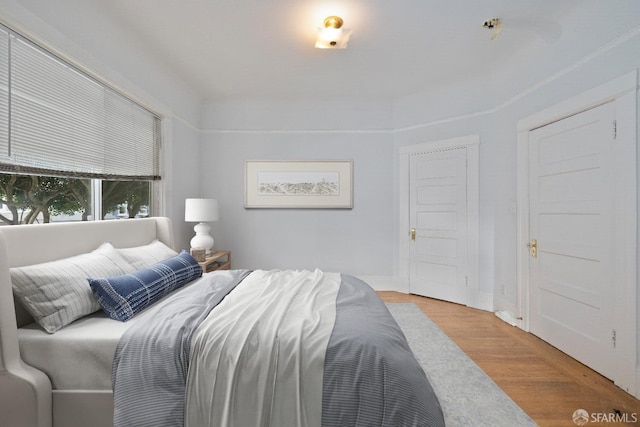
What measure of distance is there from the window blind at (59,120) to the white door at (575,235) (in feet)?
12.6

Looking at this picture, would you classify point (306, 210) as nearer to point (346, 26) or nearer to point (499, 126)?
point (346, 26)

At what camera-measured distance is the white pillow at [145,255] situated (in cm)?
214

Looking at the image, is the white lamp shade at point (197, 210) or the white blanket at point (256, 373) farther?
the white lamp shade at point (197, 210)

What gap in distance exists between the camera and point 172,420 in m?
1.24

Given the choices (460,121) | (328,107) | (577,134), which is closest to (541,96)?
(577,134)

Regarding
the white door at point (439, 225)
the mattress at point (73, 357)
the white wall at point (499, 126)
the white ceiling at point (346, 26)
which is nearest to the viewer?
the mattress at point (73, 357)

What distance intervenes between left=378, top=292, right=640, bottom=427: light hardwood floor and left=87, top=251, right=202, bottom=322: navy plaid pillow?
2.36m

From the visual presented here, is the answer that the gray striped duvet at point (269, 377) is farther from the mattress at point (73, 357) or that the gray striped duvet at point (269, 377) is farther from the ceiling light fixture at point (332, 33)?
the ceiling light fixture at point (332, 33)

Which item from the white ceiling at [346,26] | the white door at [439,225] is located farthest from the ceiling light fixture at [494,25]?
the white door at [439,225]

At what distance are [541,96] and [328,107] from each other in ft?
8.09

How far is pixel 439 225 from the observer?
379 centimetres

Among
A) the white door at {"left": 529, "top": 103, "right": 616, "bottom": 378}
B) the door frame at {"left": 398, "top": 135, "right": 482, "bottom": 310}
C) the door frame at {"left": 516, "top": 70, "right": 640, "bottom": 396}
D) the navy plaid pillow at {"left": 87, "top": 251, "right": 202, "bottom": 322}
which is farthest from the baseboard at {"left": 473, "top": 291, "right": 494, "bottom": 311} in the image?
the navy plaid pillow at {"left": 87, "top": 251, "right": 202, "bottom": 322}

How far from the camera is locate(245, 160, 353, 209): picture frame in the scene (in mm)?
4156

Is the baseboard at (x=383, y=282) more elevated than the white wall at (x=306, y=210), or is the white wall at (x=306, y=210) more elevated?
the white wall at (x=306, y=210)
